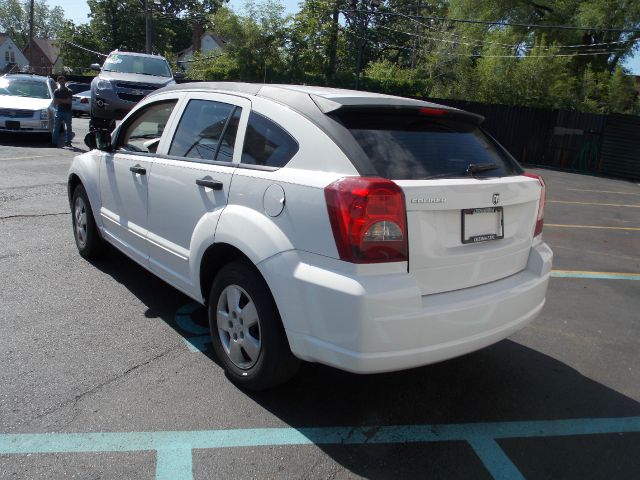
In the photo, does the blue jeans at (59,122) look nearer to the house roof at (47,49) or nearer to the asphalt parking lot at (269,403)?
the asphalt parking lot at (269,403)

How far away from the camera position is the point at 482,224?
3191 millimetres

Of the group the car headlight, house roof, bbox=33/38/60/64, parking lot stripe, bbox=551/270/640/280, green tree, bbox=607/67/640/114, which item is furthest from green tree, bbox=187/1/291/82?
house roof, bbox=33/38/60/64

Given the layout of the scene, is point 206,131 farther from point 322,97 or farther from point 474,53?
point 474,53

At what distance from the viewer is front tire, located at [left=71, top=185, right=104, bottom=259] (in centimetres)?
550

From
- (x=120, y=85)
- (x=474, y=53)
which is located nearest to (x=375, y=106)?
(x=120, y=85)

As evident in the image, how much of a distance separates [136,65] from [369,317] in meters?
14.6

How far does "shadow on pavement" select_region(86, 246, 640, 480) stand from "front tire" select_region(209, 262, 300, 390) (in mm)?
194

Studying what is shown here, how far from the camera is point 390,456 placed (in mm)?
2904

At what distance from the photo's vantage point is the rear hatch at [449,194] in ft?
9.62

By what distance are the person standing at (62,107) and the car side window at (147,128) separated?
9975 millimetres

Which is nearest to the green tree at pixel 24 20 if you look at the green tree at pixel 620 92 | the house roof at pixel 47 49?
the house roof at pixel 47 49

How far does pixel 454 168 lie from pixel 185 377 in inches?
81.3

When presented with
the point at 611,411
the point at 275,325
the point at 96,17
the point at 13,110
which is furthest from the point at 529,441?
the point at 96,17

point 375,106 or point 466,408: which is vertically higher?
point 375,106
